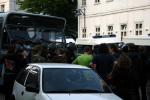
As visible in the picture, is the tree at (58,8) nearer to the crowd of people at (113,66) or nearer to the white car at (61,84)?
the crowd of people at (113,66)

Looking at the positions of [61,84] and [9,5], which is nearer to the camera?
[61,84]

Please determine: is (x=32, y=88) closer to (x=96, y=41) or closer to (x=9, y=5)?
(x=96, y=41)

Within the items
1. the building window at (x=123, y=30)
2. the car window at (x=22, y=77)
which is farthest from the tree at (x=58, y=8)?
the car window at (x=22, y=77)

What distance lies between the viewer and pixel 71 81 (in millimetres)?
6785

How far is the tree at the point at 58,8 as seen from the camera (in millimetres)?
39281

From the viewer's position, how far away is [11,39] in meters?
12.7

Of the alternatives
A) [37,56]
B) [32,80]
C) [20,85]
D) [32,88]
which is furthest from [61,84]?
[37,56]

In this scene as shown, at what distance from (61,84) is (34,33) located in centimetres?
712

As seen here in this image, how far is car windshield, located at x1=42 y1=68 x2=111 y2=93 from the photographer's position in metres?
6.55

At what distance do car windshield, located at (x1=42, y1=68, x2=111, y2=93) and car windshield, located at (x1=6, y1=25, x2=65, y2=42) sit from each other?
20.5ft

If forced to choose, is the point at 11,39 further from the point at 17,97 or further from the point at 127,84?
the point at 127,84

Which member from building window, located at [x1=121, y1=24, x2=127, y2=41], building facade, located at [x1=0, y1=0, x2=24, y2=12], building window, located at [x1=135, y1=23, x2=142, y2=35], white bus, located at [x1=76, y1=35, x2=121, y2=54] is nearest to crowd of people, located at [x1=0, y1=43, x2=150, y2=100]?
white bus, located at [x1=76, y1=35, x2=121, y2=54]

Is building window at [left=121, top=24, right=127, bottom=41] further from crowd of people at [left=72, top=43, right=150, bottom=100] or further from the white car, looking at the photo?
the white car

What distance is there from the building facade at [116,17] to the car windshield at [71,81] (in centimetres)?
2093
